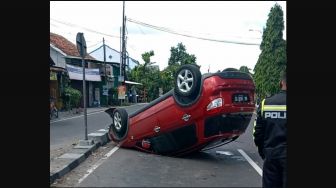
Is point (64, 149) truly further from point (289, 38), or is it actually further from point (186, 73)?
point (289, 38)

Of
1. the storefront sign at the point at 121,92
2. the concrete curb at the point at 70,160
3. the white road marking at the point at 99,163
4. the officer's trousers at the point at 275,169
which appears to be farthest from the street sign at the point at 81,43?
the officer's trousers at the point at 275,169

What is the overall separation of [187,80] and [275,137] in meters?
4.03

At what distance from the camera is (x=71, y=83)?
27203 mm

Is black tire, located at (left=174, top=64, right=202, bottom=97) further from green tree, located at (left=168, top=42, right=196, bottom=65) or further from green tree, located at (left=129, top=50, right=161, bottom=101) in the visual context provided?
green tree, located at (left=129, top=50, right=161, bottom=101)

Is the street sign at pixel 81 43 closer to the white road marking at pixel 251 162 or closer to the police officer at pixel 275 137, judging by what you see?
the white road marking at pixel 251 162

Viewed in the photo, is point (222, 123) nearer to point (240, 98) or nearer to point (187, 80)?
point (240, 98)

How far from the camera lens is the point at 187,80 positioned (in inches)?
323

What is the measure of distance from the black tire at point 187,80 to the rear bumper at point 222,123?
2.15ft

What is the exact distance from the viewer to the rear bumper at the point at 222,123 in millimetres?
7984

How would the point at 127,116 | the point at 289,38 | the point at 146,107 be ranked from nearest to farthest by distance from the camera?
the point at 289,38 → the point at 146,107 → the point at 127,116

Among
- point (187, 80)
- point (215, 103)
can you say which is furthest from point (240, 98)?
point (187, 80)
